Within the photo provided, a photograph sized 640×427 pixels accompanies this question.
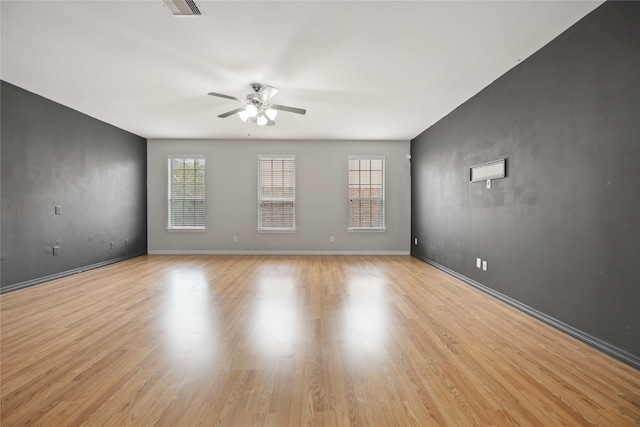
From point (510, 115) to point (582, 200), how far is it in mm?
1447

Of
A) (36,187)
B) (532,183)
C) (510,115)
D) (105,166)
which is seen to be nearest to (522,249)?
(532,183)

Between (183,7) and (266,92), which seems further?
(266,92)

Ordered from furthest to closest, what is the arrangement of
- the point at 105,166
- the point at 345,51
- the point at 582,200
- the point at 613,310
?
the point at 105,166, the point at 345,51, the point at 582,200, the point at 613,310

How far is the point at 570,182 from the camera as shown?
2.81m

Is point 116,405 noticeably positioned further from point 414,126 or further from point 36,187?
point 414,126

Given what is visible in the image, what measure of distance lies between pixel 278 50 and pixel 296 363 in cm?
298

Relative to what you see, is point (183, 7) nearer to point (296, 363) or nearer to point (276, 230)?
point (296, 363)

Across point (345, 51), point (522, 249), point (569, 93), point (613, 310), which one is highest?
point (345, 51)

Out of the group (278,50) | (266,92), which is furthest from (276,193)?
(278,50)

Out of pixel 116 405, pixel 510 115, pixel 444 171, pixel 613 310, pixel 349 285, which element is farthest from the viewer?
pixel 444 171

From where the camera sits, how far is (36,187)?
15.0ft

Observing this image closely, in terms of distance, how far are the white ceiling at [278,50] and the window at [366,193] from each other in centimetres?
247

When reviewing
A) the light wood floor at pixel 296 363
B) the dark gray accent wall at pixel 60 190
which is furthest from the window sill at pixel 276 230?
the light wood floor at pixel 296 363

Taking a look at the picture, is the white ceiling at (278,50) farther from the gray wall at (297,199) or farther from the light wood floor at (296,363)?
the light wood floor at (296,363)
